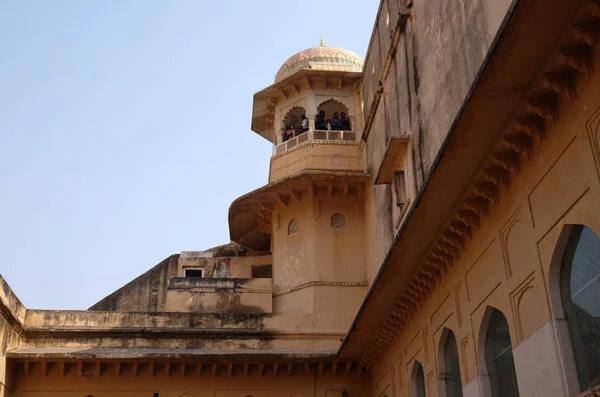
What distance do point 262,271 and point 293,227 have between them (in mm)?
3973

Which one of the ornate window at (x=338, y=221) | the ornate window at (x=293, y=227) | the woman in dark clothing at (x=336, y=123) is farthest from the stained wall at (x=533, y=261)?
the woman in dark clothing at (x=336, y=123)

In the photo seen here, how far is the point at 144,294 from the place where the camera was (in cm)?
2269

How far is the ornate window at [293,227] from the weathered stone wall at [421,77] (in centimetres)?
169

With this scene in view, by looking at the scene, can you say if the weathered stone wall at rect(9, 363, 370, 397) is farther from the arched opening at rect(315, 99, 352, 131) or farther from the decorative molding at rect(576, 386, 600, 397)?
the decorative molding at rect(576, 386, 600, 397)

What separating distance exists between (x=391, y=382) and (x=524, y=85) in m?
7.32

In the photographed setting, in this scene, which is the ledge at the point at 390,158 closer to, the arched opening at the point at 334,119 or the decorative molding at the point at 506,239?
the arched opening at the point at 334,119

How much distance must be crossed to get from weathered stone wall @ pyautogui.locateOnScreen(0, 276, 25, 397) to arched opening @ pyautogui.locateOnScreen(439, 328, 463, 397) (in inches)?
299

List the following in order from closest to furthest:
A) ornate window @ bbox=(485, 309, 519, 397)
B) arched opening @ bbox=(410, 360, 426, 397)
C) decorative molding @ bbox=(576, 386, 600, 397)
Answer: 1. decorative molding @ bbox=(576, 386, 600, 397)
2. ornate window @ bbox=(485, 309, 519, 397)
3. arched opening @ bbox=(410, 360, 426, 397)

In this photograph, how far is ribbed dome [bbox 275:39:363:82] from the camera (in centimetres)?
1859

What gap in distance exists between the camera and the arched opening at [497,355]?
26.7 ft

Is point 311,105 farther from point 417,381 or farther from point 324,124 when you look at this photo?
point 417,381

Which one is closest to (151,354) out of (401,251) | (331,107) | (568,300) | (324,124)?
(401,251)

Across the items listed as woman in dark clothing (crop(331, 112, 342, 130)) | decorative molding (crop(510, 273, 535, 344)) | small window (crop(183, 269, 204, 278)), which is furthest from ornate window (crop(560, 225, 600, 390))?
small window (crop(183, 269, 204, 278))

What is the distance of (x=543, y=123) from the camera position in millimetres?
6938
